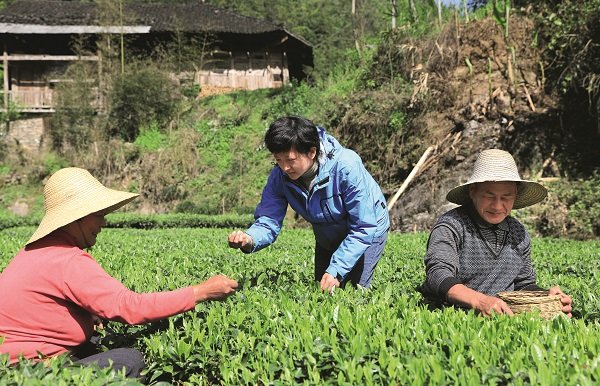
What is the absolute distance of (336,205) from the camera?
12.7 feet

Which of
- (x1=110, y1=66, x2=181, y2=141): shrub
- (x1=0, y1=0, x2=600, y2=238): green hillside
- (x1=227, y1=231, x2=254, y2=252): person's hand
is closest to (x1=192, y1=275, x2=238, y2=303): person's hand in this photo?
(x1=227, y1=231, x2=254, y2=252): person's hand

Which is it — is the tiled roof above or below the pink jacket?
above

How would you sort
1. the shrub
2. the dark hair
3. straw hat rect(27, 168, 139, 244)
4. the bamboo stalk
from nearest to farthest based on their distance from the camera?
straw hat rect(27, 168, 139, 244)
the dark hair
the bamboo stalk
the shrub

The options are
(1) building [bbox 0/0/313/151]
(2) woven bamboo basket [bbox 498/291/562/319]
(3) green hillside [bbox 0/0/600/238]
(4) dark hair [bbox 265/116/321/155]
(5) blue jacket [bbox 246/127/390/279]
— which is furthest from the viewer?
(1) building [bbox 0/0/313/151]

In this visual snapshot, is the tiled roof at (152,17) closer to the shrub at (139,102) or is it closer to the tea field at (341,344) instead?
the shrub at (139,102)

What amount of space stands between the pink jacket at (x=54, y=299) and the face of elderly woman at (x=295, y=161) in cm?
111

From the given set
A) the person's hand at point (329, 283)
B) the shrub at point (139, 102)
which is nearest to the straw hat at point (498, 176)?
the person's hand at point (329, 283)

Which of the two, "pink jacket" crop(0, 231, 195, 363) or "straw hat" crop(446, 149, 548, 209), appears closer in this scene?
"pink jacket" crop(0, 231, 195, 363)

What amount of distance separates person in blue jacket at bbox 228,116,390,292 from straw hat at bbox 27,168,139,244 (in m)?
0.92

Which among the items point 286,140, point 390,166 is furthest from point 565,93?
point 286,140

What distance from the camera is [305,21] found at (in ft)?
124

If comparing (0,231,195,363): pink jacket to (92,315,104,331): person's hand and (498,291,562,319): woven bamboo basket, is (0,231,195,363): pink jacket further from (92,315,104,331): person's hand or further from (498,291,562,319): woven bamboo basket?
(498,291,562,319): woven bamboo basket

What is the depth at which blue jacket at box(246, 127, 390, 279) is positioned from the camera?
3719mm

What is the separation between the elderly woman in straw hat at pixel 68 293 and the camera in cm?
274
